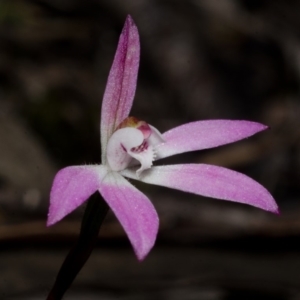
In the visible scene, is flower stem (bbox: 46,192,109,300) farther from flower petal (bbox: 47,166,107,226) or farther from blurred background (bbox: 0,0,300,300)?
blurred background (bbox: 0,0,300,300)

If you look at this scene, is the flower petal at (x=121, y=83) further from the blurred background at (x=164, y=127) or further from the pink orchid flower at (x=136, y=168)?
the blurred background at (x=164, y=127)

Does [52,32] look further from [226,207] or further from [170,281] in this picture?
[170,281]

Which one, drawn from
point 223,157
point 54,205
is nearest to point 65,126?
point 223,157

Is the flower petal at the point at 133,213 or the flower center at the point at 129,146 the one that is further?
the flower center at the point at 129,146

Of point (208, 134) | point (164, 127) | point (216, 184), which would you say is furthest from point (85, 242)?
point (164, 127)

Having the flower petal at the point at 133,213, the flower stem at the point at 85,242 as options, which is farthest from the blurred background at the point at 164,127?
the flower petal at the point at 133,213

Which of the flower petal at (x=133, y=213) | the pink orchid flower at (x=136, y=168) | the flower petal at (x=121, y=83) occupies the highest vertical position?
the flower petal at (x=121, y=83)

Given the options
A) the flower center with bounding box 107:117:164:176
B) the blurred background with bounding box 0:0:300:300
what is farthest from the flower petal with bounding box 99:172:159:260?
the blurred background with bounding box 0:0:300:300
